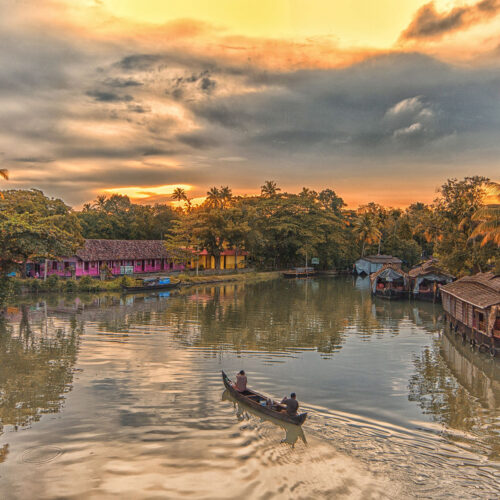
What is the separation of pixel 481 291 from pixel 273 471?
72.5 feet

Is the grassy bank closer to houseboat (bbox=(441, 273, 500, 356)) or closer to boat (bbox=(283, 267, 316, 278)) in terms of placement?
boat (bbox=(283, 267, 316, 278))

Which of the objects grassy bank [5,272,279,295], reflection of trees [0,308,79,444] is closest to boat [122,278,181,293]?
grassy bank [5,272,279,295]

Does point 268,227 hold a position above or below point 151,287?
above

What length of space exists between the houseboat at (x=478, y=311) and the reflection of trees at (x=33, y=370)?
75.6ft

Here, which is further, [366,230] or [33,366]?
[366,230]

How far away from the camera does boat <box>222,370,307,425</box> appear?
606 inches

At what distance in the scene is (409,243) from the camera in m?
101

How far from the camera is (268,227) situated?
8825 centimetres

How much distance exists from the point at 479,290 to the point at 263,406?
20.0 metres

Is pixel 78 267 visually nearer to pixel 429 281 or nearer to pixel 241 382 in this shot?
pixel 429 281

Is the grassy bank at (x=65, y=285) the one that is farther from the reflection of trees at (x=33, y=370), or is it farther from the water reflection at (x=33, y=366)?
the reflection of trees at (x=33, y=370)

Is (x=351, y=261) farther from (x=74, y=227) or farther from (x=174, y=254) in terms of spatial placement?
(x=74, y=227)

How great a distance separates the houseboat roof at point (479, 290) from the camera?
85.1 ft

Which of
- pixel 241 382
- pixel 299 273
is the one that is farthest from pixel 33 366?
pixel 299 273
